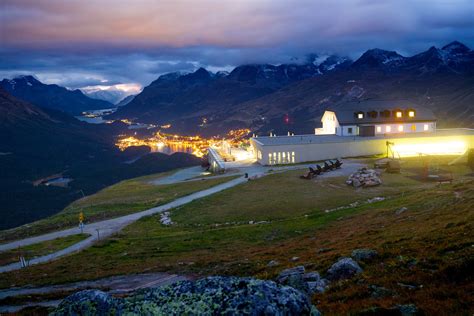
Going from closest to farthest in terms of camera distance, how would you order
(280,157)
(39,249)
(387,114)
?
1. (39,249)
2. (280,157)
3. (387,114)

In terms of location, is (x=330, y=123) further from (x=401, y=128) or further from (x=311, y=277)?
(x=311, y=277)

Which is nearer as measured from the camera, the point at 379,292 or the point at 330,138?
the point at 379,292

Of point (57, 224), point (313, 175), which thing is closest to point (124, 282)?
point (57, 224)

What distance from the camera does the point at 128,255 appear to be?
116 ft

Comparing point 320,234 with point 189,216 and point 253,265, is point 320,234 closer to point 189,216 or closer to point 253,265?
point 253,265

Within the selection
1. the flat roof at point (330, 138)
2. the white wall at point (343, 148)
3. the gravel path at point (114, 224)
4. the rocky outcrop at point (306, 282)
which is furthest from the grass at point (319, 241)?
the flat roof at point (330, 138)

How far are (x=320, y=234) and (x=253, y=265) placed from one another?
11.1m

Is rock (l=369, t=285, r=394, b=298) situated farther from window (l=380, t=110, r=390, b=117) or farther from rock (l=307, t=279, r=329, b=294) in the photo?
window (l=380, t=110, r=390, b=117)

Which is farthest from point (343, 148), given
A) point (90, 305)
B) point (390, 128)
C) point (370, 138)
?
point (90, 305)

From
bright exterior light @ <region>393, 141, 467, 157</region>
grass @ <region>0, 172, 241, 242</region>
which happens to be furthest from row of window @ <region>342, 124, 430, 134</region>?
grass @ <region>0, 172, 241, 242</region>

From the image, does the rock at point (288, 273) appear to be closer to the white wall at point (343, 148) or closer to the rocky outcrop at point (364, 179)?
the rocky outcrop at point (364, 179)

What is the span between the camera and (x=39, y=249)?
41938 mm

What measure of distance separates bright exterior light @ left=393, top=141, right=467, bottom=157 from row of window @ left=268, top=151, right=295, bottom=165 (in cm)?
2312

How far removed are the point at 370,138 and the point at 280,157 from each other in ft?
70.8
